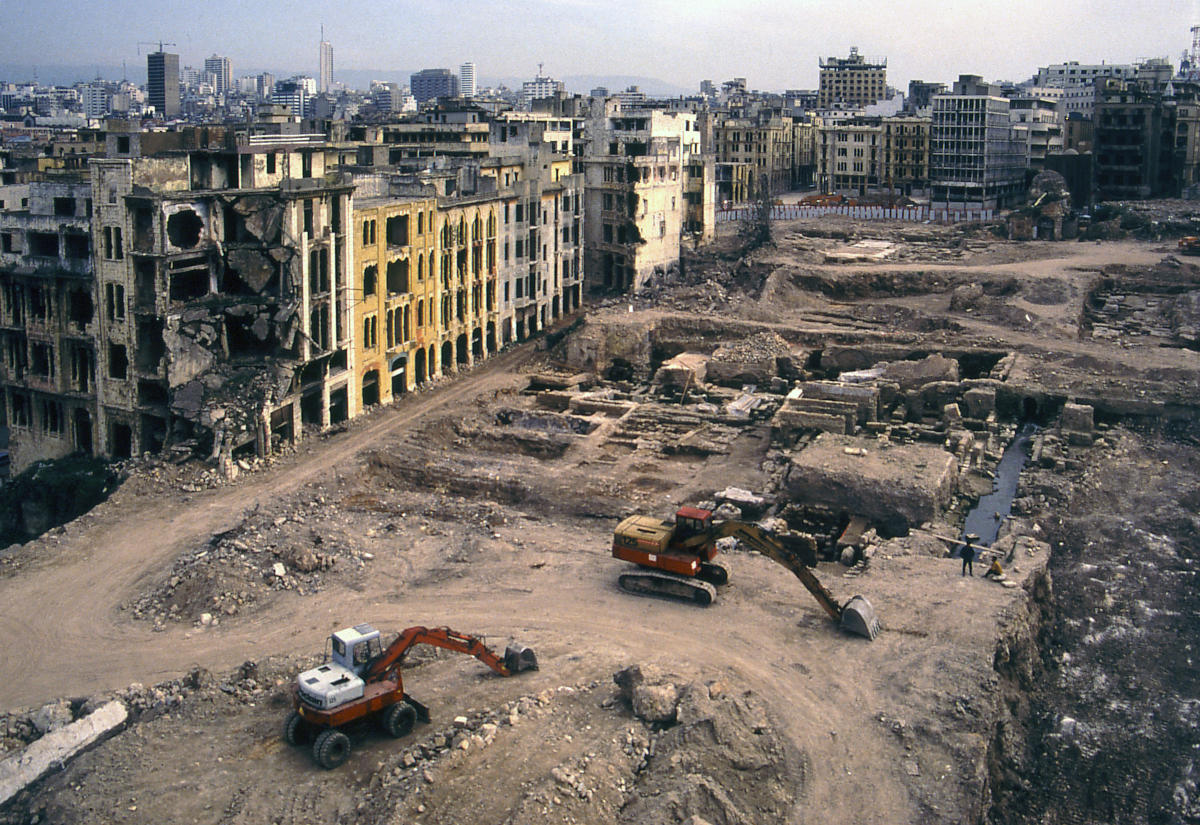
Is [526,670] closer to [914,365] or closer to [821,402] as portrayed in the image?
[821,402]

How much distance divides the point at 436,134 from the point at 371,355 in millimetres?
41676

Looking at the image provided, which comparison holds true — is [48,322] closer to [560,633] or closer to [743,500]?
[743,500]

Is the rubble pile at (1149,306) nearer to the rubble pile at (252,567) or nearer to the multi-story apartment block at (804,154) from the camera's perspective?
the rubble pile at (252,567)

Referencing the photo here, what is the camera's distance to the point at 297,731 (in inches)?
1084

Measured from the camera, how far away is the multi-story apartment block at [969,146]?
4948 inches

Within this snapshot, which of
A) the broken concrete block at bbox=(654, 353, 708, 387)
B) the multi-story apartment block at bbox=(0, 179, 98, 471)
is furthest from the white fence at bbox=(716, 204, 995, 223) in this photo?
the multi-story apartment block at bbox=(0, 179, 98, 471)

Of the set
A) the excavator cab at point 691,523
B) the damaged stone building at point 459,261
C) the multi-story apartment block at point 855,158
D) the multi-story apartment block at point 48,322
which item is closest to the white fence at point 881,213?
the multi-story apartment block at point 855,158

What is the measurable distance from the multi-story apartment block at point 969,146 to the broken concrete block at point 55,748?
11269 cm

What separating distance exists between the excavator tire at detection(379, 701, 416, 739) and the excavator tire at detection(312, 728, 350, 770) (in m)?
1.15

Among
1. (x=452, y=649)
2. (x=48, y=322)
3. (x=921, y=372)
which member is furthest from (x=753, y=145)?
(x=452, y=649)

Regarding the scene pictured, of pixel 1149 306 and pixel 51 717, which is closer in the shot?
pixel 51 717

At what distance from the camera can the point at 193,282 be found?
5122cm

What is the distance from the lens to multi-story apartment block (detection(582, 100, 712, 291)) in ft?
290

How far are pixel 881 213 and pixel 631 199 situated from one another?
44.2 m
